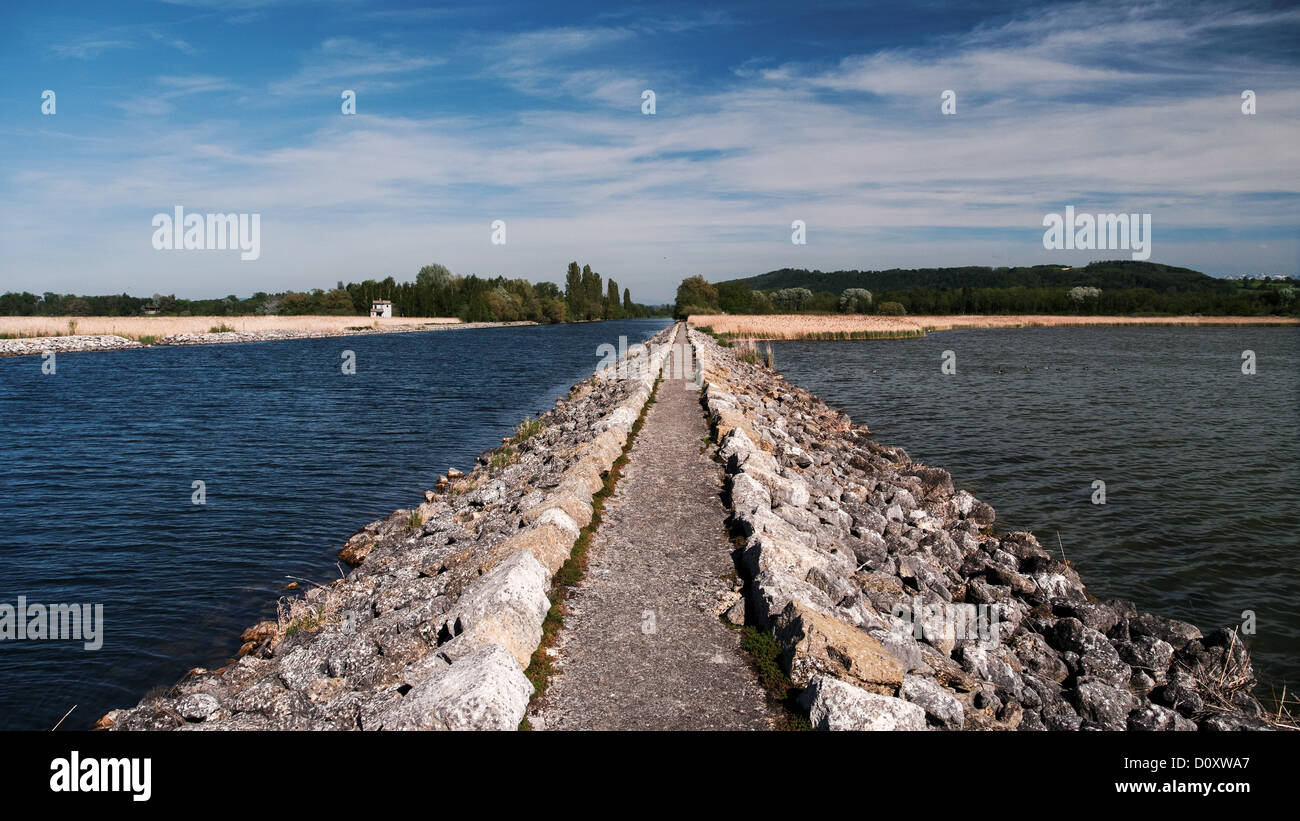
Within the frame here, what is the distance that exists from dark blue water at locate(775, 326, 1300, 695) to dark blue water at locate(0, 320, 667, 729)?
1249cm

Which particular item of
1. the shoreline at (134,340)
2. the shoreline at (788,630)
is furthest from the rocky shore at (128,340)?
the shoreline at (788,630)

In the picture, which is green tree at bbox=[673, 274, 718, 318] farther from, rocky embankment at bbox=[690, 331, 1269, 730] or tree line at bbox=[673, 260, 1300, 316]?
rocky embankment at bbox=[690, 331, 1269, 730]

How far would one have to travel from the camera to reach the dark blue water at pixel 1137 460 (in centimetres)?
1075

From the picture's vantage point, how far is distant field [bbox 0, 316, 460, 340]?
62406 millimetres

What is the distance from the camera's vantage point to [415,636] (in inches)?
256

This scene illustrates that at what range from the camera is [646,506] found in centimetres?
1035

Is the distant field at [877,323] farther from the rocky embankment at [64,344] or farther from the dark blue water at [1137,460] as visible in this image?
the rocky embankment at [64,344]

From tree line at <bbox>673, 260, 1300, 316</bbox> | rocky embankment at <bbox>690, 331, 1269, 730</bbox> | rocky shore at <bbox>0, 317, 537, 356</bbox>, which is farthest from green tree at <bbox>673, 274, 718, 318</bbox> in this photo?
rocky embankment at <bbox>690, 331, 1269, 730</bbox>

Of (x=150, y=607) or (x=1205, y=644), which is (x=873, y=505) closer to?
(x=1205, y=644)

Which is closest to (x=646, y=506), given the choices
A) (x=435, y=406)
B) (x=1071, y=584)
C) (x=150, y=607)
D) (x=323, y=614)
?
(x=323, y=614)

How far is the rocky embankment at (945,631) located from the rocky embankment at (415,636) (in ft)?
6.93

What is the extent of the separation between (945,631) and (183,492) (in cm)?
1505

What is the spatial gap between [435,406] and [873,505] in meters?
20.4

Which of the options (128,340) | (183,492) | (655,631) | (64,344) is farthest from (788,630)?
(128,340)
